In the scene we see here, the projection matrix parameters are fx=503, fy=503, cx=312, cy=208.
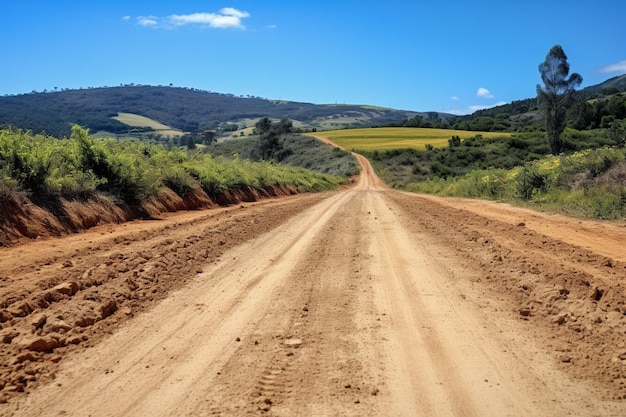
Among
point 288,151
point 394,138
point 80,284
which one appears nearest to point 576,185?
point 80,284

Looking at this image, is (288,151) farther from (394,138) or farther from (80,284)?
(80,284)

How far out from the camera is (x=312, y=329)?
5.71m

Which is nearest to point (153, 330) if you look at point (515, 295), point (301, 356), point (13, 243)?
point (301, 356)

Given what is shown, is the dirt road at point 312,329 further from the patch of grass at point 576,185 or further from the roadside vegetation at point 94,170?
the patch of grass at point 576,185

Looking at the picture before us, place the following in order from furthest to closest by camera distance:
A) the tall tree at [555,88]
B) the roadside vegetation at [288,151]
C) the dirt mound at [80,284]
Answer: the roadside vegetation at [288,151] < the tall tree at [555,88] < the dirt mound at [80,284]

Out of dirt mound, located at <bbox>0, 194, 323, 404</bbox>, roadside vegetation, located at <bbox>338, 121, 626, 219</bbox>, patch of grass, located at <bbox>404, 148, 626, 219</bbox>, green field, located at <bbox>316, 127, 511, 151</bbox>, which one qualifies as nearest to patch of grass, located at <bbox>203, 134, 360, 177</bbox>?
green field, located at <bbox>316, 127, 511, 151</bbox>

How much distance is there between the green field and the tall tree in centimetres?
2461

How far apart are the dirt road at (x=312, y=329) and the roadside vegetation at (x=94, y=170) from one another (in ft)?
7.28

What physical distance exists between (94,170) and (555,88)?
2056 inches

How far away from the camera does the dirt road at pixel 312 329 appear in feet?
13.4

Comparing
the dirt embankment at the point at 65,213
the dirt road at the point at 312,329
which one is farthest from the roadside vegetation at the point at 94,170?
the dirt road at the point at 312,329

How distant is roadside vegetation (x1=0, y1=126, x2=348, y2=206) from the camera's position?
37.4ft

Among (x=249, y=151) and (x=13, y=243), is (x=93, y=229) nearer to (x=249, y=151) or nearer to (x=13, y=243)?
(x=13, y=243)

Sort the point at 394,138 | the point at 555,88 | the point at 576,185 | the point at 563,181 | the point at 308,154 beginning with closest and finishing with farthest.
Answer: the point at 576,185 → the point at 563,181 → the point at 555,88 → the point at 308,154 → the point at 394,138
